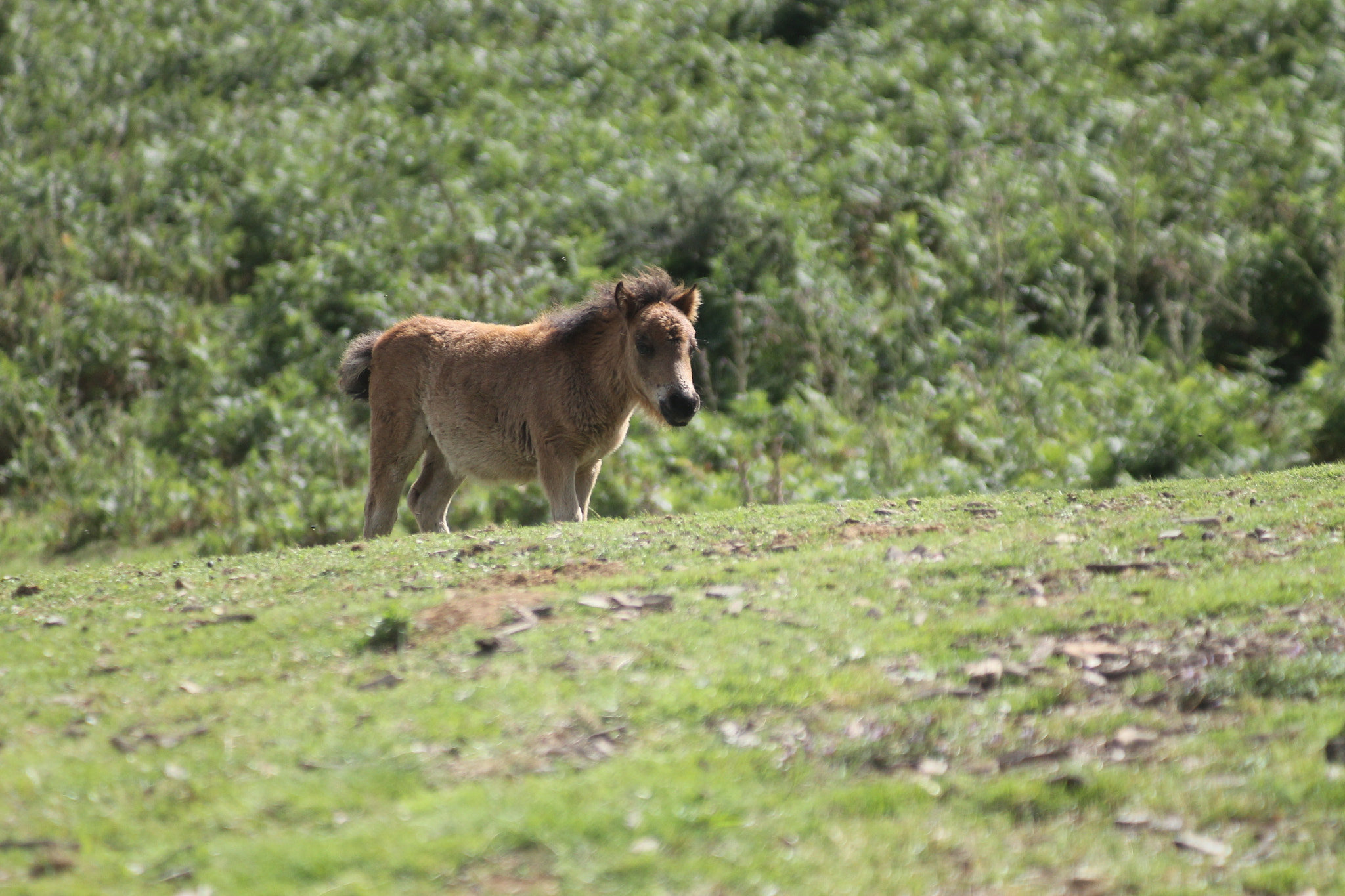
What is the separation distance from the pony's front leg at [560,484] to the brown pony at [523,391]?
11mm

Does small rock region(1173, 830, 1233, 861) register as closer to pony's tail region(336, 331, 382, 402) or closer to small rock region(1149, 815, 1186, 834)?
small rock region(1149, 815, 1186, 834)

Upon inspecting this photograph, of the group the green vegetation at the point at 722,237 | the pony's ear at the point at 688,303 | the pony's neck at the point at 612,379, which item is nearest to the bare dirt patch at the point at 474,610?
the pony's neck at the point at 612,379

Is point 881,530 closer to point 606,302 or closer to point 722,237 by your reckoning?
point 606,302

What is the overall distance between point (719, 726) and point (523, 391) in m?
6.73

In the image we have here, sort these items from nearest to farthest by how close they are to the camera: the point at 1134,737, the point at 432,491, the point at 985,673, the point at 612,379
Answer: the point at 1134,737, the point at 985,673, the point at 612,379, the point at 432,491

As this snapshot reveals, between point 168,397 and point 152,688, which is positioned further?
point 168,397

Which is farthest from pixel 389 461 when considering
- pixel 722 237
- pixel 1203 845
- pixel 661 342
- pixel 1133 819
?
pixel 722 237

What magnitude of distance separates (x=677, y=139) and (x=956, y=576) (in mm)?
18681

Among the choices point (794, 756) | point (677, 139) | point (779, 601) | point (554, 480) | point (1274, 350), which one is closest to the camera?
point (794, 756)

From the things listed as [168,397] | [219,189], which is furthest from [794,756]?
[219,189]

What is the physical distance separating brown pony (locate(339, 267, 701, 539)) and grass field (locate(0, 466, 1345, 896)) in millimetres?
3286

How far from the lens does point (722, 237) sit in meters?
20.5

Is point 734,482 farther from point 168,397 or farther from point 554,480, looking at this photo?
point 168,397

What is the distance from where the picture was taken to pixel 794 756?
16.1ft
